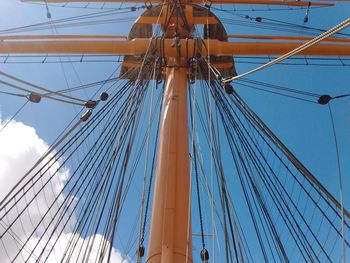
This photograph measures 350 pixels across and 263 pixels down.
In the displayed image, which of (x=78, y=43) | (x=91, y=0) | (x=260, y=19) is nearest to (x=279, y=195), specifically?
(x=78, y=43)

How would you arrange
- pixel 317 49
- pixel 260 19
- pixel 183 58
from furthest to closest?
pixel 260 19
pixel 317 49
pixel 183 58

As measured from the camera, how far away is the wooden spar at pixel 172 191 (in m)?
3.23

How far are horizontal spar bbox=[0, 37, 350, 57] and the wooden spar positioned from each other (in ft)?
2.54

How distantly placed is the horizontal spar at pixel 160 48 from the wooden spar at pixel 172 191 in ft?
2.54

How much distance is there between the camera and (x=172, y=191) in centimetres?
367

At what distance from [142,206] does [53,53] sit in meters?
3.58

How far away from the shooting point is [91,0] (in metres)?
9.32

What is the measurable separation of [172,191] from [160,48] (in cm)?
243

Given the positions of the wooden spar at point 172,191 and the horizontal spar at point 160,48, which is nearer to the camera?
the wooden spar at point 172,191

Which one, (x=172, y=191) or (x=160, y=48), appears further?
(x=160, y=48)

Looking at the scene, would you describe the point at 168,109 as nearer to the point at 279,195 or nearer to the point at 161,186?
the point at 161,186

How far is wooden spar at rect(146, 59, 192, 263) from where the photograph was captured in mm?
3227

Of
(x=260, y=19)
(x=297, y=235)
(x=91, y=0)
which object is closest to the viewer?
(x=297, y=235)

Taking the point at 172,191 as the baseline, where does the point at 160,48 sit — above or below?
above
